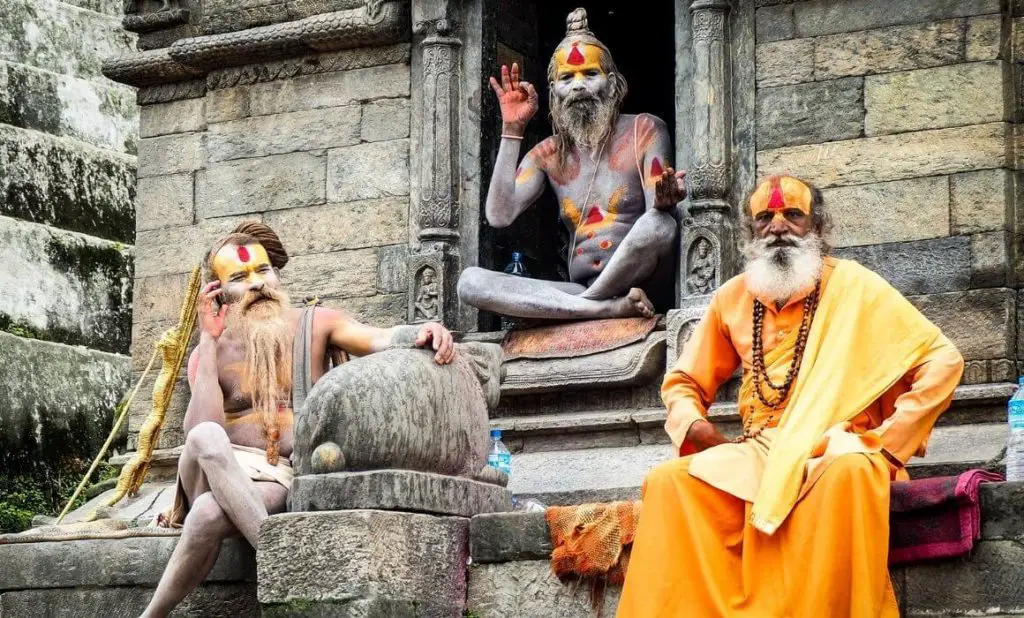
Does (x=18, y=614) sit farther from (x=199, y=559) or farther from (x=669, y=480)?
(x=669, y=480)

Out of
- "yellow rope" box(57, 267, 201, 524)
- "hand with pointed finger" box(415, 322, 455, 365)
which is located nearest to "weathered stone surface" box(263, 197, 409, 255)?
"yellow rope" box(57, 267, 201, 524)

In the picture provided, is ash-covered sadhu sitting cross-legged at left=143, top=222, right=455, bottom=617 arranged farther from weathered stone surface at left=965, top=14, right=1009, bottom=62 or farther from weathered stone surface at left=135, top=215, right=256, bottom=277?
weathered stone surface at left=965, top=14, right=1009, bottom=62

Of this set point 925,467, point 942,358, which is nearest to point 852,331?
point 942,358

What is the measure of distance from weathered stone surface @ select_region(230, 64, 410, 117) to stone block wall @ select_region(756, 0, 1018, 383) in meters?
2.04

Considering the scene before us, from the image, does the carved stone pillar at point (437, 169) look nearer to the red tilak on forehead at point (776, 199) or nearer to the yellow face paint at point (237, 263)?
the yellow face paint at point (237, 263)

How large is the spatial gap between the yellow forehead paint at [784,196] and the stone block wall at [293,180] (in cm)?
328

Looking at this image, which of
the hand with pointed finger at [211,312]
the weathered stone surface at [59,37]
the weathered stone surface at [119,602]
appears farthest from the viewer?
the weathered stone surface at [59,37]

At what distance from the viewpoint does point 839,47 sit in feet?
34.4

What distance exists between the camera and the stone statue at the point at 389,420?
27.1 ft

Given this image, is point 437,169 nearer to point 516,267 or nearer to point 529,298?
point 516,267

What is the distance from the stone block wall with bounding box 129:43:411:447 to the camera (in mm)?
11578

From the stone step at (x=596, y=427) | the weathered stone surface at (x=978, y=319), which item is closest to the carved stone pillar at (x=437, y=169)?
the stone step at (x=596, y=427)

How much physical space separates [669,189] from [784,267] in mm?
2255

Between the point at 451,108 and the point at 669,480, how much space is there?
4.12 metres
